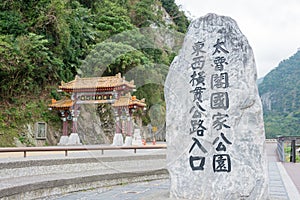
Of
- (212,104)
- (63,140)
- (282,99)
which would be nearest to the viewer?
(212,104)

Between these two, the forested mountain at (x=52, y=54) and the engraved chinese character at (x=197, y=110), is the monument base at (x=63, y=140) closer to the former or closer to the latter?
the forested mountain at (x=52, y=54)

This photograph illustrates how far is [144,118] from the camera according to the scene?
24797 millimetres

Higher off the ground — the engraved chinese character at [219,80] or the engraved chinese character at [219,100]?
the engraved chinese character at [219,80]

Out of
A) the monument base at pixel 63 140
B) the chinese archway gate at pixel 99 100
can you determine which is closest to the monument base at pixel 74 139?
the chinese archway gate at pixel 99 100

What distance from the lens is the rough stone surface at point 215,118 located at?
480 centimetres

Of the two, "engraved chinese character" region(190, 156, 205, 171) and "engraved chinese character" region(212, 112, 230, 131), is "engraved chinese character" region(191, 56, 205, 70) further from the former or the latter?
"engraved chinese character" region(190, 156, 205, 171)

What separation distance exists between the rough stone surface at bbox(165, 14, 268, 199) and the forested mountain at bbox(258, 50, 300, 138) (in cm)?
3417

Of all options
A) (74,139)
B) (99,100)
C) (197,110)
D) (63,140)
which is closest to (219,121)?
(197,110)

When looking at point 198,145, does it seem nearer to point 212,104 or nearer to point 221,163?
point 221,163

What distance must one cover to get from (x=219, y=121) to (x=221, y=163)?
1.96 ft

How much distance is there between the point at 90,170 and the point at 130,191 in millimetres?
1801

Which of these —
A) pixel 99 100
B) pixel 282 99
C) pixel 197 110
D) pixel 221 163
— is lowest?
pixel 221 163

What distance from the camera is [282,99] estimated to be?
153 ft

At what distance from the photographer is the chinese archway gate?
1730 cm
